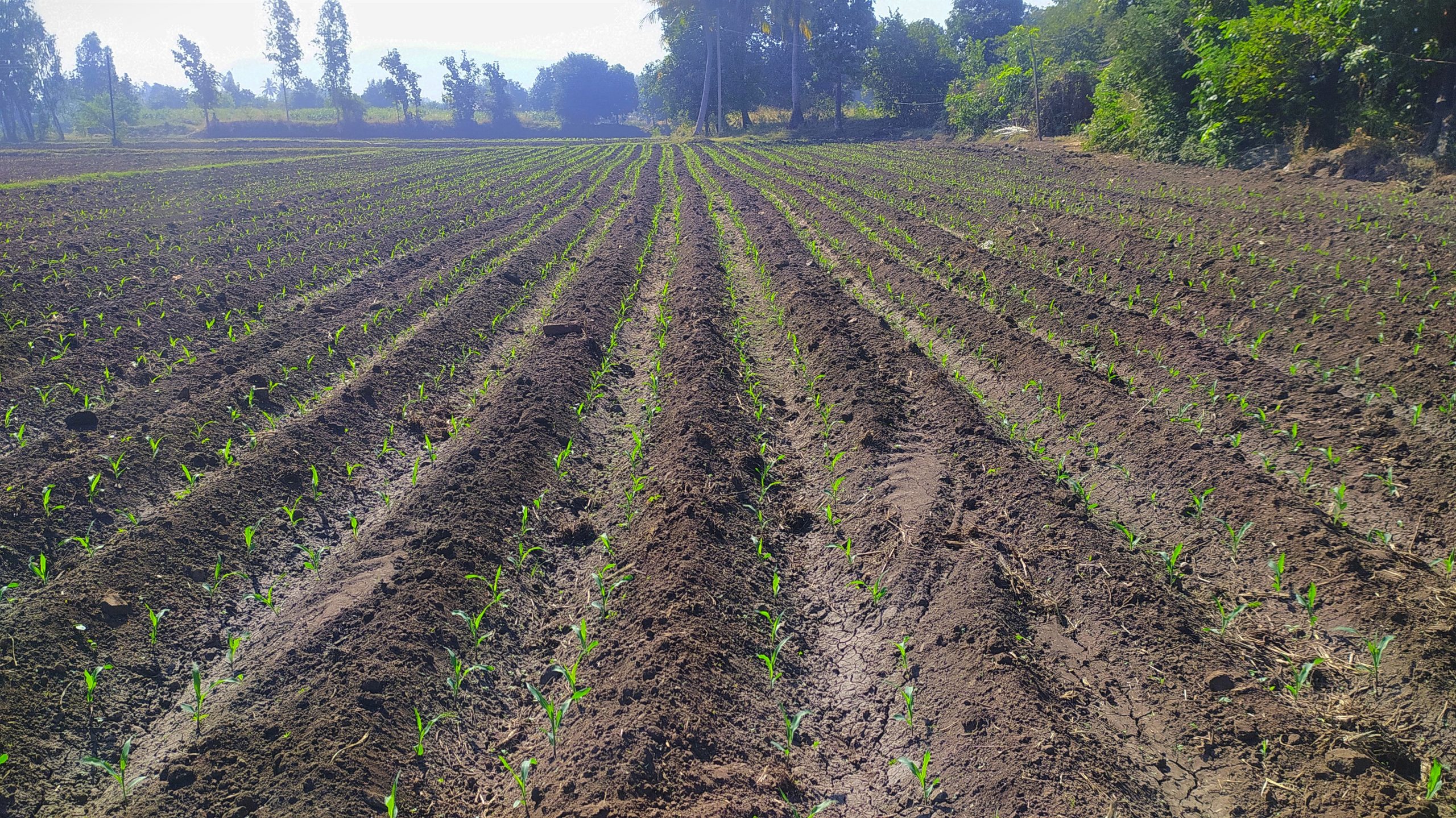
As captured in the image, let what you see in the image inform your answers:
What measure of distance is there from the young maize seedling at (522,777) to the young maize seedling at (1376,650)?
3.77 meters

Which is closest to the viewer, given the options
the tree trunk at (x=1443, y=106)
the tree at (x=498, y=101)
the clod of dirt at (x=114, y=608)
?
the clod of dirt at (x=114, y=608)

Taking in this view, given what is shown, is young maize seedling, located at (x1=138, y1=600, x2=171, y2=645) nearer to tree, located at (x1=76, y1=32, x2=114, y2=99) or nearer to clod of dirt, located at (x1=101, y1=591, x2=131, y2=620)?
clod of dirt, located at (x1=101, y1=591, x2=131, y2=620)

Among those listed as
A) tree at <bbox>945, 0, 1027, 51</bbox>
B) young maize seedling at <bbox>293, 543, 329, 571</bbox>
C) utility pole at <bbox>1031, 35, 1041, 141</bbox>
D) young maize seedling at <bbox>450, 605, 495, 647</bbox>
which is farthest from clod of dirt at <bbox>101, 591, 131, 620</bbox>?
tree at <bbox>945, 0, 1027, 51</bbox>

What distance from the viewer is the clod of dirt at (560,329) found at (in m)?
9.03

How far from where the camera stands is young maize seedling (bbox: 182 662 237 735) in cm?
339

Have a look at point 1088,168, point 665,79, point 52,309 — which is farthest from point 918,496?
point 665,79

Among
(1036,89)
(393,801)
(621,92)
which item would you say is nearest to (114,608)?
(393,801)

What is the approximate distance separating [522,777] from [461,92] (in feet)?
313

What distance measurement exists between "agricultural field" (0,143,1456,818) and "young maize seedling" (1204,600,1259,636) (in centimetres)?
6

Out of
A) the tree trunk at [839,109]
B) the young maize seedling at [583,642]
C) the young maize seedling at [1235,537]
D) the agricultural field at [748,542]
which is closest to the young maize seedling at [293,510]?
the agricultural field at [748,542]

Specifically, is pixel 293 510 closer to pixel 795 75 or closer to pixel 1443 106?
pixel 1443 106

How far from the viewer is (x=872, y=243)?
534 inches

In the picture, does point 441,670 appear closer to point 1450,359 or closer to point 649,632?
point 649,632

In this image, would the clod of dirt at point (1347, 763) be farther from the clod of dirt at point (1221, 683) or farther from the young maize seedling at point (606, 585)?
the young maize seedling at point (606, 585)
